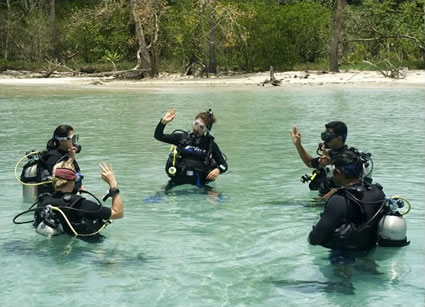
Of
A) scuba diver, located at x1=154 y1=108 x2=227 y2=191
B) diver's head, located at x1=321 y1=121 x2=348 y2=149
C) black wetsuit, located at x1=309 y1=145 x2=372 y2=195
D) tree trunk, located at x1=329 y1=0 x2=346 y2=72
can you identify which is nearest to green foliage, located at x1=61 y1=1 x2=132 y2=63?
tree trunk, located at x1=329 y1=0 x2=346 y2=72

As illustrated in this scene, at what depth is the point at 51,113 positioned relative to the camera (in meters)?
20.6

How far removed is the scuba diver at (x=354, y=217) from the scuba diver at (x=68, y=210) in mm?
1793

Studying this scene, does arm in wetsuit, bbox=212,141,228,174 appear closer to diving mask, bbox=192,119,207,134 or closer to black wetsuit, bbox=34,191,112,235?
diving mask, bbox=192,119,207,134

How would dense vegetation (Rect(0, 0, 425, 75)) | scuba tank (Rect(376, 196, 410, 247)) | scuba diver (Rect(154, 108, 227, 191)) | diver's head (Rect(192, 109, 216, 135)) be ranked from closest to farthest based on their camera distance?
scuba tank (Rect(376, 196, 410, 247)) < diver's head (Rect(192, 109, 216, 135)) < scuba diver (Rect(154, 108, 227, 191)) < dense vegetation (Rect(0, 0, 425, 75))

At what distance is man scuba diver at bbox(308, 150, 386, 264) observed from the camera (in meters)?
5.73

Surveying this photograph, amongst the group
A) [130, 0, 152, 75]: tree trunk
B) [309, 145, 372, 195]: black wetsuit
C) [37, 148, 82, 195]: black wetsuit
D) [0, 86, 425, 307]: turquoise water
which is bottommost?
[0, 86, 425, 307]: turquoise water

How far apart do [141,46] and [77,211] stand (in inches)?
1217

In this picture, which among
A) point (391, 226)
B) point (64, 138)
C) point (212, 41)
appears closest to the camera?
point (391, 226)

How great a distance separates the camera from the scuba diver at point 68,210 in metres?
6.22

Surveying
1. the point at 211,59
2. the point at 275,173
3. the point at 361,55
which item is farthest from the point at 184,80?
the point at 275,173

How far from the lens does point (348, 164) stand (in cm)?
586

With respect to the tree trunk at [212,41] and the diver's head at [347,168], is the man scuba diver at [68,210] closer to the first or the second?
the diver's head at [347,168]

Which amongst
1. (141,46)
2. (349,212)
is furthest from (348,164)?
(141,46)

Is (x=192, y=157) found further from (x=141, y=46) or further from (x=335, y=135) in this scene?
(x=141, y=46)
